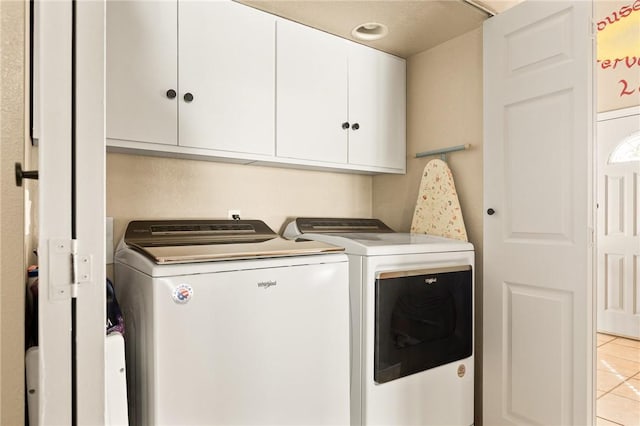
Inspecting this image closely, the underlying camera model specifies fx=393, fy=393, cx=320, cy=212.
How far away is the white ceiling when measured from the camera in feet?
6.01

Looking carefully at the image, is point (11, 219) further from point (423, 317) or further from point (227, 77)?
point (423, 317)

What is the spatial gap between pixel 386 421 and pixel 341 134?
1403 millimetres

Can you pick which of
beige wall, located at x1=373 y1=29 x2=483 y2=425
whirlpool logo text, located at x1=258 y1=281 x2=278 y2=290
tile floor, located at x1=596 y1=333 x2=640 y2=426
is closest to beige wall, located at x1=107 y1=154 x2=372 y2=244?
beige wall, located at x1=373 y1=29 x2=483 y2=425

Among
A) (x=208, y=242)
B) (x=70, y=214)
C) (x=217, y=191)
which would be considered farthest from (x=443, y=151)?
(x=70, y=214)

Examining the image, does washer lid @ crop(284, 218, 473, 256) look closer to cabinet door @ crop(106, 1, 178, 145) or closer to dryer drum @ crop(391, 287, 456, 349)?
dryer drum @ crop(391, 287, 456, 349)

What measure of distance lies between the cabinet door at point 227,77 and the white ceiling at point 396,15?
149mm

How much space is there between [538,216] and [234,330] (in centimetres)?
141

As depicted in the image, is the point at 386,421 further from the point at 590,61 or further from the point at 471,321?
the point at 590,61

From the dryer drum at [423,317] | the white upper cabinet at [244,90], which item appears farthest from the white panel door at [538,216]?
the white upper cabinet at [244,90]

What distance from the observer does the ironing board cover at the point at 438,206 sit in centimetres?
206

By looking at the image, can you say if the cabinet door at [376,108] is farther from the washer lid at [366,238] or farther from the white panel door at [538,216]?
the white panel door at [538,216]

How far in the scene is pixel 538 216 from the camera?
1.78 m

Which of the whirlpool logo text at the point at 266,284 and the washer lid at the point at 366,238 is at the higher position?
the washer lid at the point at 366,238

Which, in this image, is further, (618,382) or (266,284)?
(618,382)
